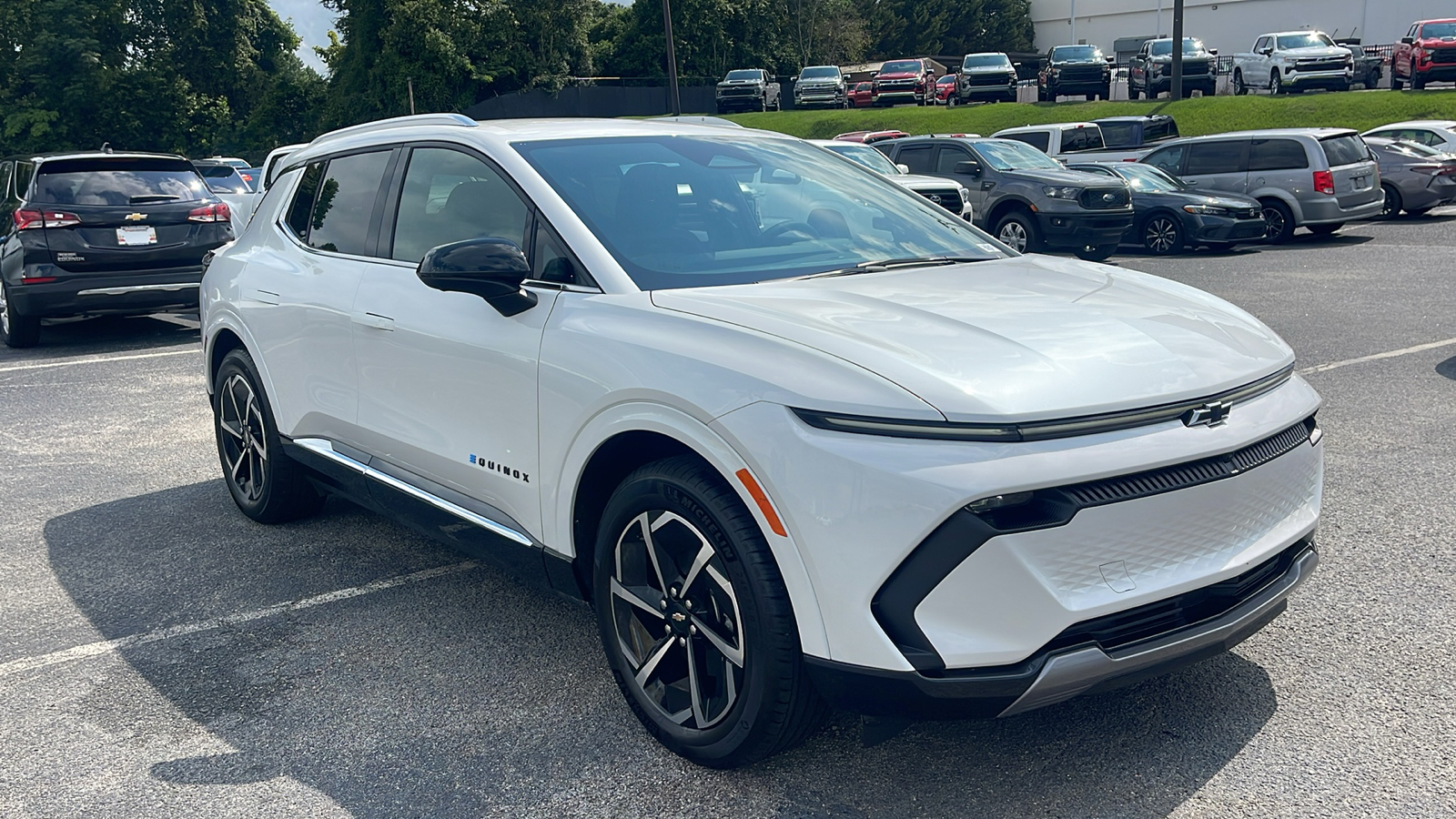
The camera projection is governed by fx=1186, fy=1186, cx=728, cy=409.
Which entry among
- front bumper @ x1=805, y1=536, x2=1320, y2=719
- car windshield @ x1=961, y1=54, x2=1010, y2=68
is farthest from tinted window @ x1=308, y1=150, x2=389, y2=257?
car windshield @ x1=961, y1=54, x2=1010, y2=68

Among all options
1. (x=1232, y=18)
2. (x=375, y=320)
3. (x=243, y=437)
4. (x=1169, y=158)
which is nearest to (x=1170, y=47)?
(x=1169, y=158)

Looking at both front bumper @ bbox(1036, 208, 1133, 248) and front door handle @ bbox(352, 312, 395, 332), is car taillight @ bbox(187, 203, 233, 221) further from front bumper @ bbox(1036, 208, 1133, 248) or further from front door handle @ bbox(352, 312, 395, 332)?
front bumper @ bbox(1036, 208, 1133, 248)

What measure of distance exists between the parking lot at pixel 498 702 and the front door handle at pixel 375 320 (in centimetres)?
108

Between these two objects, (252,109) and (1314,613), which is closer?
(1314,613)

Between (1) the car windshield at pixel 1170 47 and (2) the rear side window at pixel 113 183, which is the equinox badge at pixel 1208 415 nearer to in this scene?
(2) the rear side window at pixel 113 183

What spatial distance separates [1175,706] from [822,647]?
1298 millimetres

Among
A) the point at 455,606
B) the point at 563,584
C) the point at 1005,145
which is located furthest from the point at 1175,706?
the point at 1005,145

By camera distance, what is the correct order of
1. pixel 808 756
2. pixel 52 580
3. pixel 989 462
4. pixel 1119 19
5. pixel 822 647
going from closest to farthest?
pixel 989 462
pixel 822 647
pixel 808 756
pixel 52 580
pixel 1119 19

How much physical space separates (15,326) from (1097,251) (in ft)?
41.9

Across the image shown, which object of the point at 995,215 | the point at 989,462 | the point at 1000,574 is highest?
the point at 989,462

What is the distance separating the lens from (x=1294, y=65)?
3366cm

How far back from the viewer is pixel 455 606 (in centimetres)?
447

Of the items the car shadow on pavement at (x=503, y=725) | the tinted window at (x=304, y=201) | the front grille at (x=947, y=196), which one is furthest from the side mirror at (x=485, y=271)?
the front grille at (x=947, y=196)

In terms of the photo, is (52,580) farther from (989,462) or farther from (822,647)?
(989,462)
